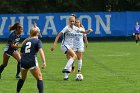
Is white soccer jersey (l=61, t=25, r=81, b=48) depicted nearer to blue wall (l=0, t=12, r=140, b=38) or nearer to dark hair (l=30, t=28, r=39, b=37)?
dark hair (l=30, t=28, r=39, b=37)

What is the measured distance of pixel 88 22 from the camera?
4769cm

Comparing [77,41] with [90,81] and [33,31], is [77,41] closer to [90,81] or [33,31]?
[90,81]

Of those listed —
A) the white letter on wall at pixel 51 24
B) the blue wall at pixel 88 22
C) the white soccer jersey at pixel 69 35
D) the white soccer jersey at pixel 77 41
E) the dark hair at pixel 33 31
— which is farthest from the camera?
the white letter on wall at pixel 51 24

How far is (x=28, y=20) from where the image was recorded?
48188 mm

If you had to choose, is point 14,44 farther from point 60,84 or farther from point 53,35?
point 53,35

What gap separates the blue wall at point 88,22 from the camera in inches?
1863

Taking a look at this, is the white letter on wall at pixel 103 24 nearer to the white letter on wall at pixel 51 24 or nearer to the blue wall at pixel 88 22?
the blue wall at pixel 88 22

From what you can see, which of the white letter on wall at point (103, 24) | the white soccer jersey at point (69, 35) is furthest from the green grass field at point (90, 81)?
the white letter on wall at point (103, 24)

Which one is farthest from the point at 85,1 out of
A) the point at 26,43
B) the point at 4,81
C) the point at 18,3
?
the point at 26,43

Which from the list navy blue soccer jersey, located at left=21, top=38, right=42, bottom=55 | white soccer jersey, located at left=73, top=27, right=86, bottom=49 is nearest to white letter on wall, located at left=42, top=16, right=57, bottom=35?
white soccer jersey, located at left=73, top=27, right=86, bottom=49

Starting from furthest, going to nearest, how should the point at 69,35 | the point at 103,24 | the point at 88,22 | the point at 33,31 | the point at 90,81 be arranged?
the point at 103,24, the point at 88,22, the point at 69,35, the point at 90,81, the point at 33,31

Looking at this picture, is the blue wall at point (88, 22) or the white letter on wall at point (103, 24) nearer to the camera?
the blue wall at point (88, 22)

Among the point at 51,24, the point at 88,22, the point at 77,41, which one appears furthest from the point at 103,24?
the point at 77,41

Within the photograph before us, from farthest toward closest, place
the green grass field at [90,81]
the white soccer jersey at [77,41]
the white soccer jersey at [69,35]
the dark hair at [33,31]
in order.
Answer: the white soccer jersey at [77,41] < the white soccer jersey at [69,35] < the green grass field at [90,81] < the dark hair at [33,31]
